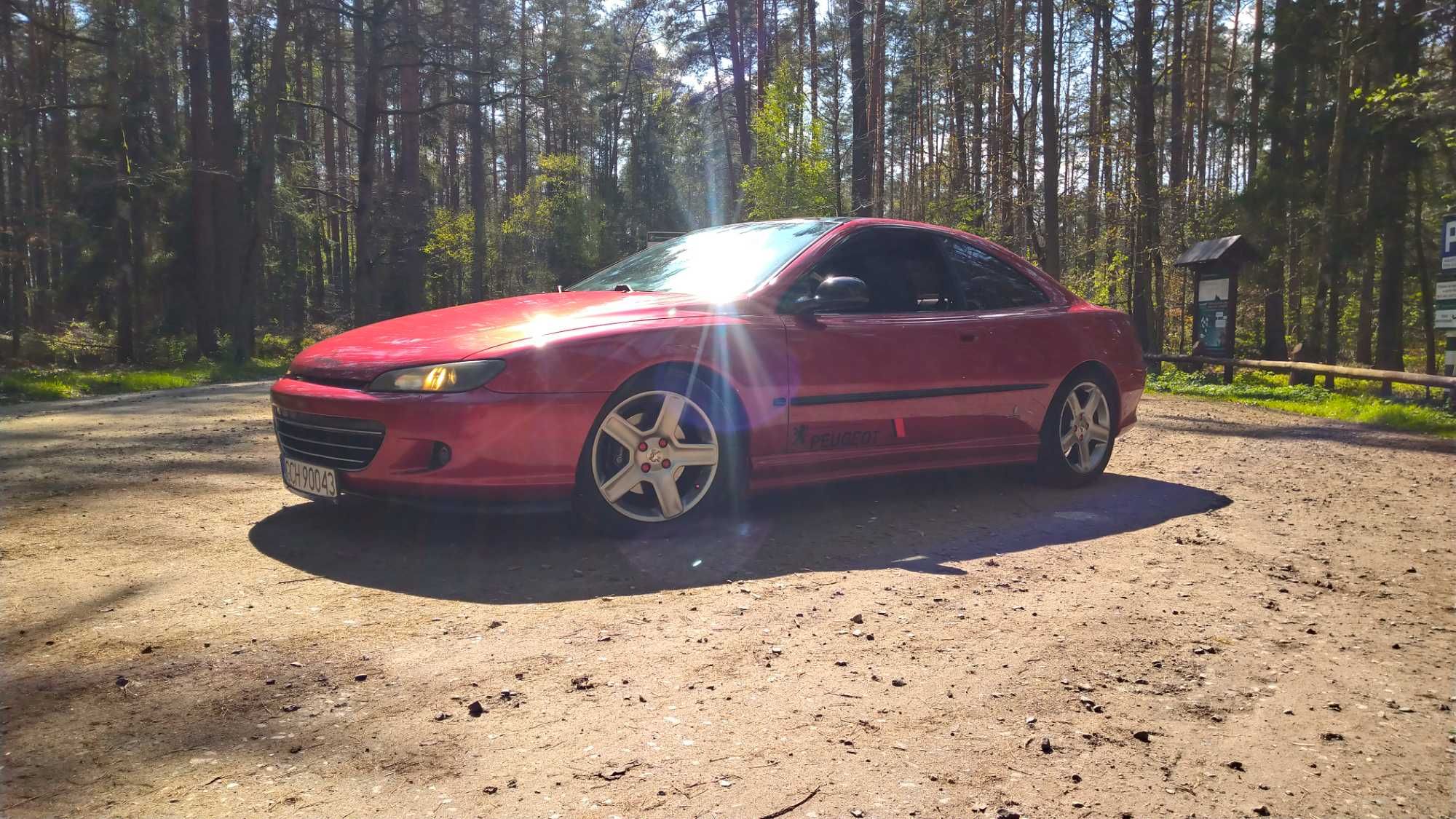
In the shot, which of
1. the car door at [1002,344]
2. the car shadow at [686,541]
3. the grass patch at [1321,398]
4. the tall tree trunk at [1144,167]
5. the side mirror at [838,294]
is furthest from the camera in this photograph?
the tall tree trunk at [1144,167]

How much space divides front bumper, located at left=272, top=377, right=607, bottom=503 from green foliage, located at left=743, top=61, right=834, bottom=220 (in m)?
20.4

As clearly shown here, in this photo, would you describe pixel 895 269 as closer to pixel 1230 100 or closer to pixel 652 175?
pixel 1230 100

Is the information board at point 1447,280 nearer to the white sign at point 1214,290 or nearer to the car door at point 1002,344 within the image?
the white sign at point 1214,290

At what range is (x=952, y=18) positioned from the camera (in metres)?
24.4

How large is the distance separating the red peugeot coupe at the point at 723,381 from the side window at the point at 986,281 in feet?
0.04

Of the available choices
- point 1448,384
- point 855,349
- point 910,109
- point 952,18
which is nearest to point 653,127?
point 910,109

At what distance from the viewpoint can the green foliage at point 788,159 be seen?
23.7 meters

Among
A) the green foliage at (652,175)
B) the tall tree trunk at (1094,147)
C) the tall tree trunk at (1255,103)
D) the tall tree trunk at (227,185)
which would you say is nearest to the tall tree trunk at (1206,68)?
the tall tree trunk at (1094,147)

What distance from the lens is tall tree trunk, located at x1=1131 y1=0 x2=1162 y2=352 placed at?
19172mm

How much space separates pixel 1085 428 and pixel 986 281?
1.13 meters

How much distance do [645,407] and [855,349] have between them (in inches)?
48.1

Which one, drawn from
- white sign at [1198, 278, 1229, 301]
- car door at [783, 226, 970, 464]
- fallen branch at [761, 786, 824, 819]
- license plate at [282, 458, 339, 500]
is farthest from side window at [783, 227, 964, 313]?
white sign at [1198, 278, 1229, 301]

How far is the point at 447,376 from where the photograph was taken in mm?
3746

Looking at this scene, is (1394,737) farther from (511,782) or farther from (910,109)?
(910,109)
